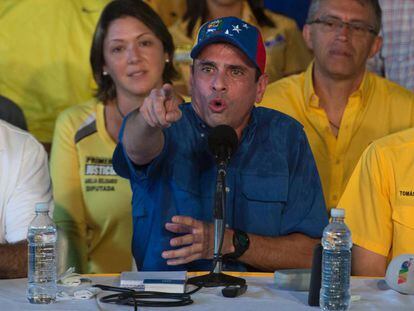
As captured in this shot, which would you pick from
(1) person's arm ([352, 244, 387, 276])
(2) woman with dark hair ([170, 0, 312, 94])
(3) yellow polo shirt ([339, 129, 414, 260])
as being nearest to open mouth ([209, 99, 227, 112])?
(3) yellow polo shirt ([339, 129, 414, 260])

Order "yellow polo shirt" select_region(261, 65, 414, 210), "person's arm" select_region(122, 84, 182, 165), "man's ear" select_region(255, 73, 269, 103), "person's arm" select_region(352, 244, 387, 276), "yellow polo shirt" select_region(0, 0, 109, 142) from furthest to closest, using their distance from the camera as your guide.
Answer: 1. "yellow polo shirt" select_region(0, 0, 109, 142)
2. "yellow polo shirt" select_region(261, 65, 414, 210)
3. "man's ear" select_region(255, 73, 269, 103)
4. "person's arm" select_region(352, 244, 387, 276)
5. "person's arm" select_region(122, 84, 182, 165)

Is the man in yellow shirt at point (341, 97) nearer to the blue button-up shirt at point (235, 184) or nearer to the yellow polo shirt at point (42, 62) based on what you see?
the blue button-up shirt at point (235, 184)

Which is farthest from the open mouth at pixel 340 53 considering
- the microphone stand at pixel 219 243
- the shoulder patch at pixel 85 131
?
the microphone stand at pixel 219 243

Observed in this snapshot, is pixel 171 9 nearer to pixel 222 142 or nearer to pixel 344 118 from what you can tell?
pixel 344 118

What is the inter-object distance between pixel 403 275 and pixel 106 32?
233 centimetres

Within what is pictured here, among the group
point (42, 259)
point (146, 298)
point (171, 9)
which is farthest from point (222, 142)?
point (171, 9)

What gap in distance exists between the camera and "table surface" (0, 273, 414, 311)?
261 centimetres

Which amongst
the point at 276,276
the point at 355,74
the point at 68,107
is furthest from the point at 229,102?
the point at 68,107

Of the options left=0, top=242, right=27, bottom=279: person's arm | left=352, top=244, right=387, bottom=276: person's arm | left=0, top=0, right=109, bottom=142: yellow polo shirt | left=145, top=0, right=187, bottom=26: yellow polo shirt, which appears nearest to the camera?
left=0, top=242, right=27, bottom=279: person's arm

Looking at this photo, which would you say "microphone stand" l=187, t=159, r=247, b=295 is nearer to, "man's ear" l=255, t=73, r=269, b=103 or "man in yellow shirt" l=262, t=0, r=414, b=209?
"man's ear" l=255, t=73, r=269, b=103

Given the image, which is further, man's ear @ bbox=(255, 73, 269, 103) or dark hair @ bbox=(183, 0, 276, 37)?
dark hair @ bbox=(183, 0, 276, 37)

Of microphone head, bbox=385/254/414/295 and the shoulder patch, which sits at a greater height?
the shoulder patch

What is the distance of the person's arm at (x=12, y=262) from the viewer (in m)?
3.12

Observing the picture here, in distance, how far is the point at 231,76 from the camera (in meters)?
3.42
